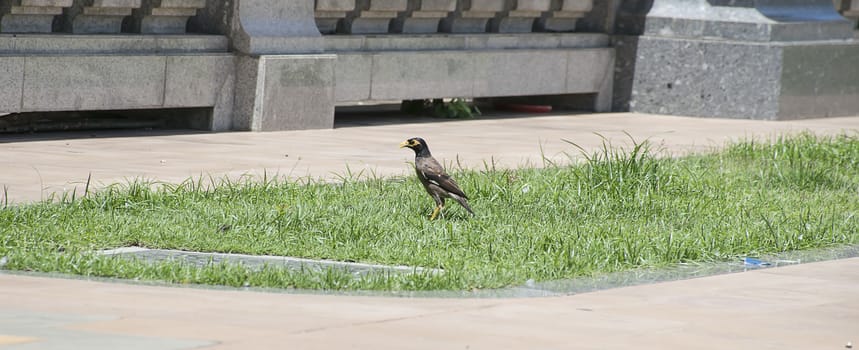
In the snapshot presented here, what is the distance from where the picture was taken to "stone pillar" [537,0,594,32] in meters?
19.8

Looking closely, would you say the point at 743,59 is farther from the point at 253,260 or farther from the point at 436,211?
the point at 253,260

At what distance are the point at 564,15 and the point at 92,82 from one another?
24.9 feet

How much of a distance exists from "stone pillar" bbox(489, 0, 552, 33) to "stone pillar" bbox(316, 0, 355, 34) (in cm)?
274

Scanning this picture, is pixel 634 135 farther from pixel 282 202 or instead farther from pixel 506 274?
pixel 506 274

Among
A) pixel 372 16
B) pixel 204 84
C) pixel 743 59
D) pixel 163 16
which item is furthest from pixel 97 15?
pixel 743 59

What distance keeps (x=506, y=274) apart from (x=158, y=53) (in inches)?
301

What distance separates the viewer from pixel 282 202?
10.0 metres

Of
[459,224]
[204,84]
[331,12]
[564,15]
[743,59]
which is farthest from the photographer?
[564,15]

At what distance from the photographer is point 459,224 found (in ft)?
30.8

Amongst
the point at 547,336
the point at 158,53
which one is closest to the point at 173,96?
the point at 158,53

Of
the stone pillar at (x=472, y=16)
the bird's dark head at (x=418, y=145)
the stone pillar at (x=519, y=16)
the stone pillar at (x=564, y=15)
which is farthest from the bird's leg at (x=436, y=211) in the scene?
the stone pillar at (x=564, y=15)

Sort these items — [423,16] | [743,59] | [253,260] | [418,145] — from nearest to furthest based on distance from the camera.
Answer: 1. [253,260]
2. [418,145]
3. [423,16]
4. [743,59]

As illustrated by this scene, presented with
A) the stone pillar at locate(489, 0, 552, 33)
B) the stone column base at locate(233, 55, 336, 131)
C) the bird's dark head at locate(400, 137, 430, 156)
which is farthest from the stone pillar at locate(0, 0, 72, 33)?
the stone pillar at locate(489, 0, 552, 33)

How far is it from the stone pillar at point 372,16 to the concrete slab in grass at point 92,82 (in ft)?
9.93
